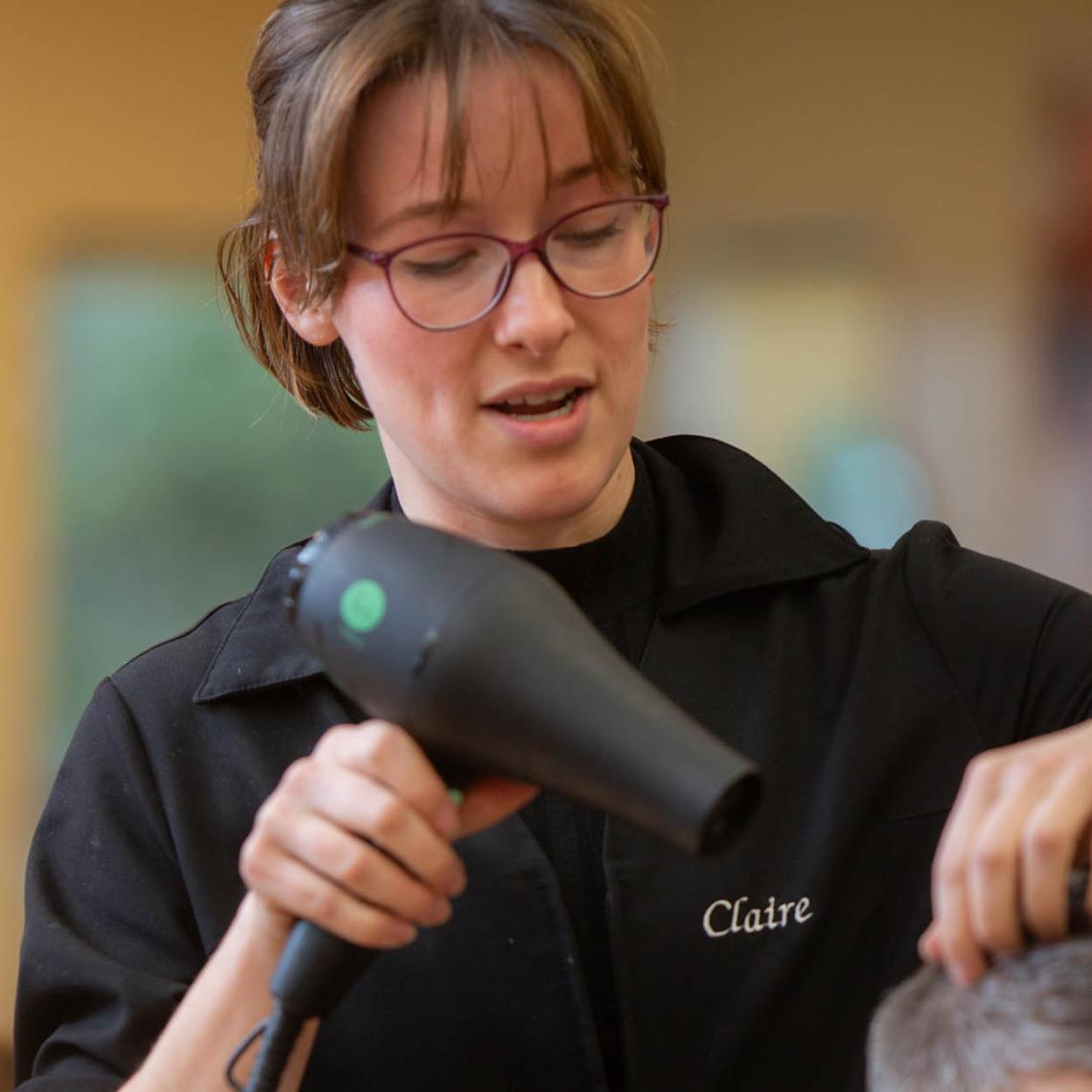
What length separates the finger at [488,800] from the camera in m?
0.98

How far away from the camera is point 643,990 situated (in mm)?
1283

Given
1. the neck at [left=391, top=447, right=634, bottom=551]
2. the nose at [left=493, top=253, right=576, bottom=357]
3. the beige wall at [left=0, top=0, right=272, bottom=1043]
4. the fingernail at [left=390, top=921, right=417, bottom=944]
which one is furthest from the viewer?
the beige wall at [left=0, top=0, right=272, bottom=1043]

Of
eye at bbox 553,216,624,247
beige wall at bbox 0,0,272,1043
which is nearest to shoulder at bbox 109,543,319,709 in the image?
eye at bbox 553,216,624,247

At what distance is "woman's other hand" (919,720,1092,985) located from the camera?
0.86 m

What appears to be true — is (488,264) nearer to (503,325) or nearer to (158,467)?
(503,325)

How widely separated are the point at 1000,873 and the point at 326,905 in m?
0.36

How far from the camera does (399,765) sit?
0.93 m

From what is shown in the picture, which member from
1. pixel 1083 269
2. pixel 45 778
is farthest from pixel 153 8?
pixel 1083 269

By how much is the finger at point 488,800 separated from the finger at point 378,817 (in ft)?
0.12

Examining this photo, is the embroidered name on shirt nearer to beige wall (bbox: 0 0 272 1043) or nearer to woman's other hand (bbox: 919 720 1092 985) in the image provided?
woman's other hand (bbox: 919 720 1092 985)

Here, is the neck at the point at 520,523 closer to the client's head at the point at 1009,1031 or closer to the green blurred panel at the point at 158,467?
the client's head at the point at 1009,1031

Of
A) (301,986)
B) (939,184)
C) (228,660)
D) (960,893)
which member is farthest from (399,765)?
(939,184)

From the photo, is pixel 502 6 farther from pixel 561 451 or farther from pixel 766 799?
pixel 766 799

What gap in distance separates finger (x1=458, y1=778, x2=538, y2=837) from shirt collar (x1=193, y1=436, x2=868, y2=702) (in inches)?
16.4
